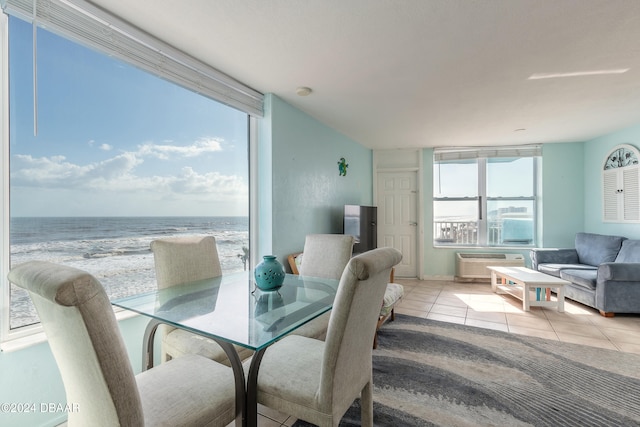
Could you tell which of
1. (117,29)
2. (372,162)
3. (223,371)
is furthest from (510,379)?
→ (372,162)

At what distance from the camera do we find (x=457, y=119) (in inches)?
142

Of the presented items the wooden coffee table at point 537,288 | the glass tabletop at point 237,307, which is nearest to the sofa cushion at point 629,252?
the wooden coffee table at point 537,288

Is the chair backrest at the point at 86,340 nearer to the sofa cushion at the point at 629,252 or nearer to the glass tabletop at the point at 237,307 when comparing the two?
the glass tabletop at the point at 237,307

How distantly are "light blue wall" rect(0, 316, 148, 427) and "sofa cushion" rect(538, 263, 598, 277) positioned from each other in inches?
201

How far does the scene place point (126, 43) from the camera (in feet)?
5.84

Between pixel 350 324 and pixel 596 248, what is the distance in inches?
185

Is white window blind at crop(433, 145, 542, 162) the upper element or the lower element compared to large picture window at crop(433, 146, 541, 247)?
upper

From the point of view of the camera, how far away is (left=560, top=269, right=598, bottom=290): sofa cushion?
11.0ft

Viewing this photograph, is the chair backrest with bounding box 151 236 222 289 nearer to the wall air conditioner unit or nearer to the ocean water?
the ocean water

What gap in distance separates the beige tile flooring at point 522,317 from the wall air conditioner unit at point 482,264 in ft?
1.42

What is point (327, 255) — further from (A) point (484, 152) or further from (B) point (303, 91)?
(A) point (484, 152)

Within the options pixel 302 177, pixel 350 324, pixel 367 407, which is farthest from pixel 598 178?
pixel 350 324

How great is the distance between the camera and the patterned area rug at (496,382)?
167 cm

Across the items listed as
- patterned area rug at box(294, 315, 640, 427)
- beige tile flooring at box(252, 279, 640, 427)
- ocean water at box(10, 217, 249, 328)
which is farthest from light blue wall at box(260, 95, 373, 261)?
beige tile flooring at box(252, 279, 640, 427)
